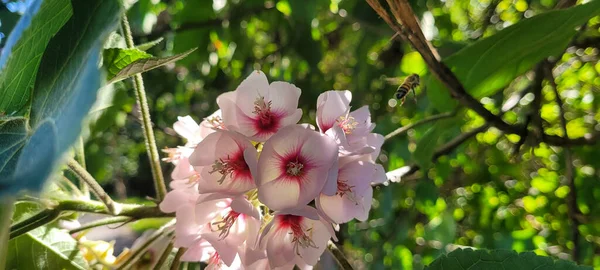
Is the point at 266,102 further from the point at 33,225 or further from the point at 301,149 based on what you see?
the point at 33,225

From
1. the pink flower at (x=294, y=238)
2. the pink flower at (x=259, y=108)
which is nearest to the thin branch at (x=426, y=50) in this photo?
the pink flower at (x=259, y=108)

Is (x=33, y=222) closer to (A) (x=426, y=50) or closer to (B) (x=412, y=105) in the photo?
(A) (x=426, y=50)

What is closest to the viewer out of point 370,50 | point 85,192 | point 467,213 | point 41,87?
point 41,87

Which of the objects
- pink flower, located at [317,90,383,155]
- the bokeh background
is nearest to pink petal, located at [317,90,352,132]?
pink flower, located at [317,90,383,155]

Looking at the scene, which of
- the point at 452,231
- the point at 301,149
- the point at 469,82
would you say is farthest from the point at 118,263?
the point at 452,231

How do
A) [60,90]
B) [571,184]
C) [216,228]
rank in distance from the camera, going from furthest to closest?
[571,184] < [216,228] < [60,90]

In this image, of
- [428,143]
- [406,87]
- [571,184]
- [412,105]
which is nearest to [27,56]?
[406,87]
